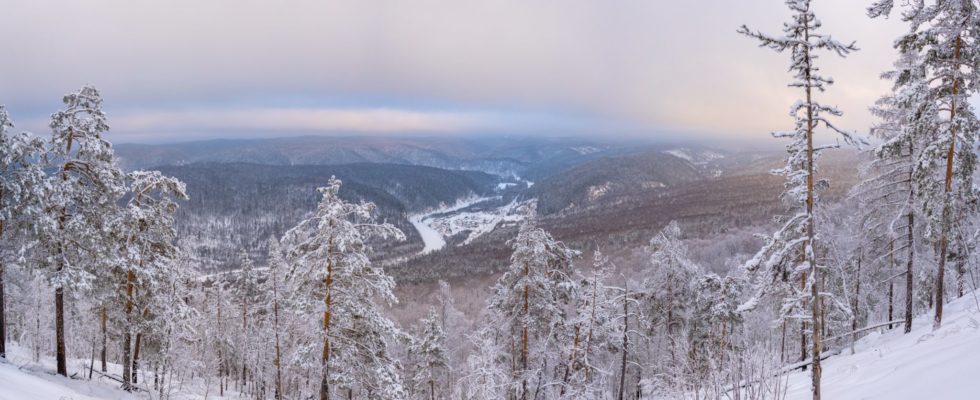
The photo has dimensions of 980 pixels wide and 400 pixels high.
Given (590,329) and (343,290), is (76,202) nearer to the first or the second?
(343,290)

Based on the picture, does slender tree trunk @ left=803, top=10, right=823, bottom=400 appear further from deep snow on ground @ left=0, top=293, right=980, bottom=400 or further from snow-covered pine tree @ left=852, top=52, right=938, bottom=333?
snow-covered pine tree @ left=852, top=52, right=938, bottom=333

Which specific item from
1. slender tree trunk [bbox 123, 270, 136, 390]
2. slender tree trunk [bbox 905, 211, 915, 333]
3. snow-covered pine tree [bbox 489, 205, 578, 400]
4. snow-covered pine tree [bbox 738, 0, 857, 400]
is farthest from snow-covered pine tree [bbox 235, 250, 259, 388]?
slender tree trunk [bbox 905, 211, 915, 333]

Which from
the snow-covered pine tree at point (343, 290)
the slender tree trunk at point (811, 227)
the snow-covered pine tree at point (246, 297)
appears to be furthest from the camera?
the snow-covered pine tree at point (246, 297)

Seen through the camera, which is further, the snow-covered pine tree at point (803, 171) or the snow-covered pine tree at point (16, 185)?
the snow-covered pine tree at point (16, 185)

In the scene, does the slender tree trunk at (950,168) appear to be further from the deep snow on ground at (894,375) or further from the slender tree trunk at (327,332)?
the slender tree trunk at (327,332)

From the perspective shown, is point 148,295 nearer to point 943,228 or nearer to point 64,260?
point 64,260

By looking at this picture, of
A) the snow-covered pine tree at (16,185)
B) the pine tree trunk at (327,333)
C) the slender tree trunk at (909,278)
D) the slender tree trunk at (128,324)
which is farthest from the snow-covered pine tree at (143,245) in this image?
the slender tree trunk at (909,278)
